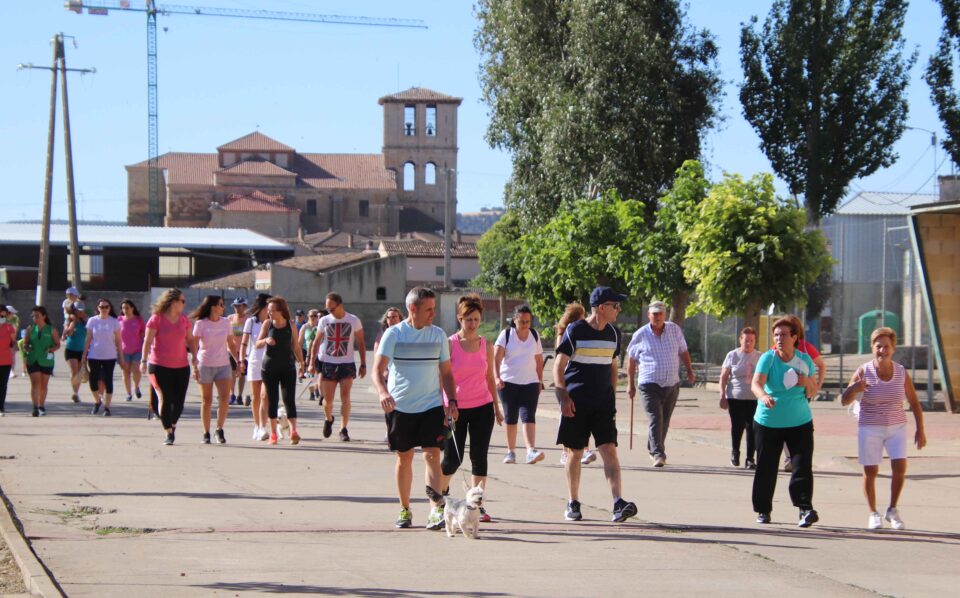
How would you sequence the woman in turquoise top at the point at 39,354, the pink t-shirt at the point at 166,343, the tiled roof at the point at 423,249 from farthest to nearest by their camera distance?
the tiled roof at the point at 423,249 < the woman in turquoise top at the point at 39,354 < the pink t-shirt at the point at 166,343

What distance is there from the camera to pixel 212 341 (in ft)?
47.0

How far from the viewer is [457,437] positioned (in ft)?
31.8

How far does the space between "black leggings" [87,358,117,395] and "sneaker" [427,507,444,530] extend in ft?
37.6

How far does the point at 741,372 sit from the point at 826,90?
27419 mm

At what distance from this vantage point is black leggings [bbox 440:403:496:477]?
900 cm

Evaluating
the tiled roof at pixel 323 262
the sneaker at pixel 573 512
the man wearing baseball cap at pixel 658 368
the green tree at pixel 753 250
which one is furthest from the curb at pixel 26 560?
the tiled roof at pixel 323 262

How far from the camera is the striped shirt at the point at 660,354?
1323 cm

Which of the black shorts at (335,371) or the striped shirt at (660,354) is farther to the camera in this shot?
the black shorts at (335,371)

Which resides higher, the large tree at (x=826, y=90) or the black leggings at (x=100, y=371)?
the large tree at (x=826, y=90)

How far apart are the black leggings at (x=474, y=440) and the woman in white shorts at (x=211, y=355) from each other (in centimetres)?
529

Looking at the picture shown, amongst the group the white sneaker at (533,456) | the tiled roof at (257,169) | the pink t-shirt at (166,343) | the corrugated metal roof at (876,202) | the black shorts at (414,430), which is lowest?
the white sneaker at (533,456)

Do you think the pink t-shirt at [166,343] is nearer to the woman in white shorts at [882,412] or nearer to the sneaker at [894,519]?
the woman in white shorts at [882,412]

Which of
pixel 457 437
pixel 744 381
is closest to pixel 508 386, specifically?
pixel 744 381

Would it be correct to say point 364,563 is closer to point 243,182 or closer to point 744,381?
point 744,381
